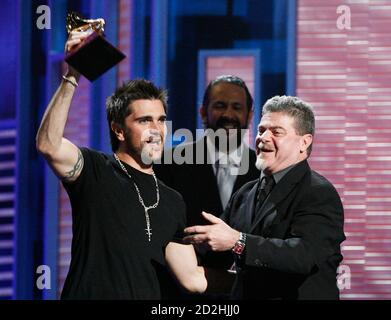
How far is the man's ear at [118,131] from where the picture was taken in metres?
2.66

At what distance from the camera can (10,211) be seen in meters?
3.65

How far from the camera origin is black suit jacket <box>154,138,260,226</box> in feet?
10.5

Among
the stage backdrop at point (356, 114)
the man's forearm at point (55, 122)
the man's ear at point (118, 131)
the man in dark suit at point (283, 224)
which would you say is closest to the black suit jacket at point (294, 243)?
the man in dark suit at point (283, 224)

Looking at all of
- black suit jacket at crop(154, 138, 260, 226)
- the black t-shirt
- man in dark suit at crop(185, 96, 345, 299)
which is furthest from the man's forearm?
black suit jacket at crop(154, 138, 260, 226)

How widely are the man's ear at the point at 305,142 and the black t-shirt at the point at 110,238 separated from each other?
1.58 feet

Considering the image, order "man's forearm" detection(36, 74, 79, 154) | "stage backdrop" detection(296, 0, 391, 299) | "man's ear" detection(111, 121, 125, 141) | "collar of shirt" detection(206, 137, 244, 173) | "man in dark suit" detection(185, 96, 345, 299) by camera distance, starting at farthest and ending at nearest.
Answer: "stage backdrop" detection(296, 0, 391, 299) → "collar of shirt" detection(206, 137, 244, 173) → "man's ear" detection(111, 121, 125, 141) → "man in dark suit" detection(185, 96, 345, 299) → "man's forearm" detection(36, 74, 79, 154)

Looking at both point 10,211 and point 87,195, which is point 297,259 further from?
point 10,211

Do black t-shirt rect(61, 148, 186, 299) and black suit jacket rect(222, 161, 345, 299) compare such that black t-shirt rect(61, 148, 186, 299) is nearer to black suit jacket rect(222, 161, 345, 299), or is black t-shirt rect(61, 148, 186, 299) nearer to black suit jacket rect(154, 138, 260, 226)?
black suit jacket rect(222, 161, 345, 299)

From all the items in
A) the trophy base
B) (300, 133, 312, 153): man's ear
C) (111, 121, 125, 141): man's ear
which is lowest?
(300, 133, 312, 153): man's ear

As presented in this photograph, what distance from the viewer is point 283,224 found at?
2613mm

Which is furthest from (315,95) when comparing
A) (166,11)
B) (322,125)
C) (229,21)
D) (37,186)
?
(37,186)

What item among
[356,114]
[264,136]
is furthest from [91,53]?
[356,114]

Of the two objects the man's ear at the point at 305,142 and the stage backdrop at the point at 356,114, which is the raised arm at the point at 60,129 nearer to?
the man's ear at the point at 305,142

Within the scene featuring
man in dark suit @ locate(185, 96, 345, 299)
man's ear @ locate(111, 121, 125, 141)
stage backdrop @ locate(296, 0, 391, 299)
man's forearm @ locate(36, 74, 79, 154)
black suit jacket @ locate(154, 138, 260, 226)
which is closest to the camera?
man's forearm @ locate(36, 74, 79, 154)
